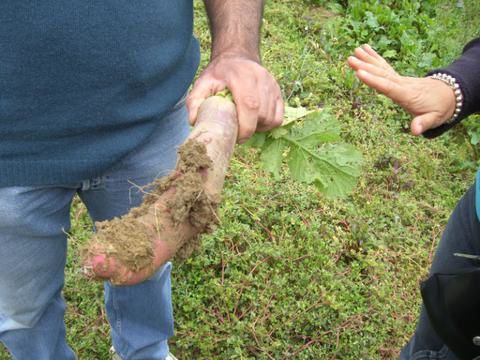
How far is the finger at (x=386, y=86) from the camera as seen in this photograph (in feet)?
5.29

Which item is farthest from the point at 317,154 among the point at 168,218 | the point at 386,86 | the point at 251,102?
the point at 168,218

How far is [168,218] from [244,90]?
1.56 feet

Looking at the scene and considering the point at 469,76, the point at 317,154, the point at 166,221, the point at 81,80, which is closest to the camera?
the point at 166,221

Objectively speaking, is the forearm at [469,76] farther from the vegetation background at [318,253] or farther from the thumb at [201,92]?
the thumb at [201,92]

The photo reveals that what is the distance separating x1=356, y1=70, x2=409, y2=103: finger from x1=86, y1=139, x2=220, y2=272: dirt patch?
68cm

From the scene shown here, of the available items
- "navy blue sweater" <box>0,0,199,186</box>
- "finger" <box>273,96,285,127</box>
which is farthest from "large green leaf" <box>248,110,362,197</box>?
"navy blue sweater" <box>0,0,199,186</box>

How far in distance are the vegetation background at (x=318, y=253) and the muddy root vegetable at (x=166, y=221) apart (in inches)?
32.3

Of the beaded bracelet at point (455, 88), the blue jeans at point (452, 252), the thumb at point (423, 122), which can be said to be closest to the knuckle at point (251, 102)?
the thumb at point (423, 122)

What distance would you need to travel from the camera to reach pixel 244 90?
1413 millimetres

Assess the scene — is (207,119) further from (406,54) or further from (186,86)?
(406,54)

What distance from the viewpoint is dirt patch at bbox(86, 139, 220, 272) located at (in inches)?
40.9

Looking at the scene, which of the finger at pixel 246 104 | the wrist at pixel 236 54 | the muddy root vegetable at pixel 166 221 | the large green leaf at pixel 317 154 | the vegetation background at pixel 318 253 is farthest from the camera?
the vegetation background at pixel 318 253

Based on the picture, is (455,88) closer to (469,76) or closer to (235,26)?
(469,76)

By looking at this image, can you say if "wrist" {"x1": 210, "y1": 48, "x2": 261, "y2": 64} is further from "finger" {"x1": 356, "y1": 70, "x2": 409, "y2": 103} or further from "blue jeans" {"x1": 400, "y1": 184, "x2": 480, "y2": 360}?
"blue jeans" {"x1": 400, "y1": 184, "x2": 480, "y2": 360}
